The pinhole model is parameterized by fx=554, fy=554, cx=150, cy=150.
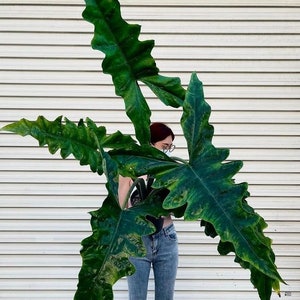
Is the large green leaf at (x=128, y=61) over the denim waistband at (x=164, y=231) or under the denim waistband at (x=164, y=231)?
over

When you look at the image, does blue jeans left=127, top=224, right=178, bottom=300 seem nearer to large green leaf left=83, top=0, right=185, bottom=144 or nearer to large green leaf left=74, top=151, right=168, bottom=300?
large green leaf left=83, top=0, right=185, bottom=144

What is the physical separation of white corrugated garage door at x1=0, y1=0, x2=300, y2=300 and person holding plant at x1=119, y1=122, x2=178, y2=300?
1.05 meters

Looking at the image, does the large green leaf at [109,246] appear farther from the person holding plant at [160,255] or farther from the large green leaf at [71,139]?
the person holding plant at [160,255]

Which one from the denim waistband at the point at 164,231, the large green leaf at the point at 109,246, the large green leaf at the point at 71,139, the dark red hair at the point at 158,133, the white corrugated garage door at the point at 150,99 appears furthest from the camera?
the white corrugated garage door at the point at 150,99

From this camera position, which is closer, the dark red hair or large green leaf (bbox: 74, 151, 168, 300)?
large green leaf (bbox: 74, 151, 168, 300)

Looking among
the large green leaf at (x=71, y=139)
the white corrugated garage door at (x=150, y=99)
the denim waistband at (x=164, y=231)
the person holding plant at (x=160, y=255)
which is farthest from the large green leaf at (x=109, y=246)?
the white corrugated garage door at (x=150, y=99)

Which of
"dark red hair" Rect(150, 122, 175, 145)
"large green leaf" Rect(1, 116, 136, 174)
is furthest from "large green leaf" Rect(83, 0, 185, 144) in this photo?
"dark red hair" Rect(150, 122, 175, 145)

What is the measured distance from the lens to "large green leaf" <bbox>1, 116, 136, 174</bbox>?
2.24 meters

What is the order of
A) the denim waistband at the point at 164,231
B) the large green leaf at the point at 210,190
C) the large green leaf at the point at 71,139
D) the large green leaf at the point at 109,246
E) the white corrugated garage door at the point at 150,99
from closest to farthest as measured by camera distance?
1. the large green leaf at the point at 210,190
2. the large green leaf at the point at 109,246
3. the large green leaf at the point at 71,139
4. the denim waistband at the point at 164,231
5. the white corrugated garage door at the point at 150,99

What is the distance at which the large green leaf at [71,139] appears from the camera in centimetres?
224

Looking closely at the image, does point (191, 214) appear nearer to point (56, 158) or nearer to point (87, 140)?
point (87, 140)

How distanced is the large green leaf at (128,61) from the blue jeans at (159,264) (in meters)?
1.03

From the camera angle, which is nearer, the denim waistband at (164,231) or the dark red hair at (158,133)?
the dark red hair at (158,133)

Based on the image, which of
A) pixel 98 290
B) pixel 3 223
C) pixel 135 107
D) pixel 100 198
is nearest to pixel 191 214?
pixel 98 290
